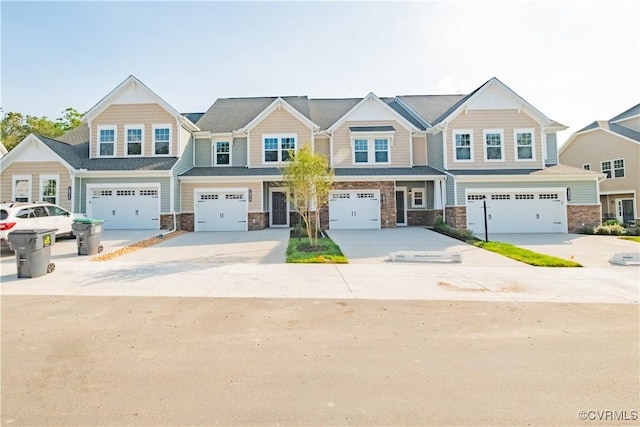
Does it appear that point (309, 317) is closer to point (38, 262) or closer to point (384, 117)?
point (38, 262)

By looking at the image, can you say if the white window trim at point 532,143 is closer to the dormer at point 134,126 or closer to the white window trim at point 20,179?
the dormer at point 134,126

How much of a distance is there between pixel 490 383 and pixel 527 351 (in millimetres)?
1183

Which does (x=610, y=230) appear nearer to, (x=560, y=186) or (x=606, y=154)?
(x=560, y=186)

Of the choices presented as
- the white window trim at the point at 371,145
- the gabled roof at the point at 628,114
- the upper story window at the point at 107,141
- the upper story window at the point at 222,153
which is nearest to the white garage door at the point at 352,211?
the white window trim at the point at 371,145

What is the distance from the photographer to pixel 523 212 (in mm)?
17984

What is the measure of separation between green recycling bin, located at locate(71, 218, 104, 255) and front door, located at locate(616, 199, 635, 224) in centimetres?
3312

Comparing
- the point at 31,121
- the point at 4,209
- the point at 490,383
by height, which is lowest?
the point at 490,383

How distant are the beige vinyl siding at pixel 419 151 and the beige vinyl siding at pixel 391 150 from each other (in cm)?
103

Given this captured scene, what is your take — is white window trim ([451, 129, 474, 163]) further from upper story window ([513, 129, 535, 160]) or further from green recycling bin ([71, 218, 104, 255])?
green recycling bin ([71, 218, 104, 255])

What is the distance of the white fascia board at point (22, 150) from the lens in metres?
17.0

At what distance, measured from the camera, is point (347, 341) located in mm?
4453

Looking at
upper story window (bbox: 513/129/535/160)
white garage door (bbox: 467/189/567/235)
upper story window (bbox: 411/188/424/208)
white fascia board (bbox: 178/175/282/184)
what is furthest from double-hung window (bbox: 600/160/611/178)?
white fascia board (bbox: 178/175/282/184)

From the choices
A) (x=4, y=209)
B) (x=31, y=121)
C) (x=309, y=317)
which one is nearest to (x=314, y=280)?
Result: (x=309, y=317)

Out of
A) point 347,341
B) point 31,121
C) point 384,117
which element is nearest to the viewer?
point 347,341
